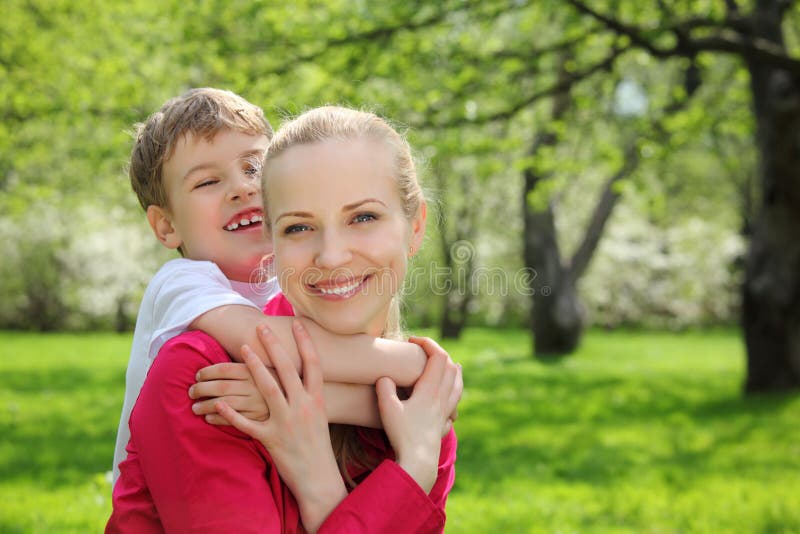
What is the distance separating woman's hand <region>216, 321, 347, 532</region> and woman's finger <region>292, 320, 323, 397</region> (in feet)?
0.08

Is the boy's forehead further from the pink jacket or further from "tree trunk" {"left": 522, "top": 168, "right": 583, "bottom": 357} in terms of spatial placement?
"tree trunk" {"left": 522, "top": 168, "right": 583, "bottom": 357}

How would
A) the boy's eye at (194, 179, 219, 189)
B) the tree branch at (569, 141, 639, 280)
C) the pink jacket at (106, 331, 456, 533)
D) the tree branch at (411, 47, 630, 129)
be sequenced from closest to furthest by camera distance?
the pink jacket at (106, 331, 456, 533), the boy's eye at (194, 179, 219, 189), the tree branch at (411, 47, 630, 129), the tree branch at (569, 141, 639, 280)

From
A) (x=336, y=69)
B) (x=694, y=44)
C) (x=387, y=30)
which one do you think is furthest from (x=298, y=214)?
(x=694, y=44)

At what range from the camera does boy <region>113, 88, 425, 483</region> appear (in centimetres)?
202

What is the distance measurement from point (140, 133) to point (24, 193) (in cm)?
1173

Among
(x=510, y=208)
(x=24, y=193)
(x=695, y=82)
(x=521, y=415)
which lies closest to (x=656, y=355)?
(x=510, y=208)

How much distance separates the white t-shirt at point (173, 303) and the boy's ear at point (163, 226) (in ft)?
0.35

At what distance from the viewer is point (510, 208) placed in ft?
76.7

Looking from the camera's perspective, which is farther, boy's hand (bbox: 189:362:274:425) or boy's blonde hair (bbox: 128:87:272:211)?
boy's blonde hair (bbox: 128:87:272:211)

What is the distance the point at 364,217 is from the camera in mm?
1965

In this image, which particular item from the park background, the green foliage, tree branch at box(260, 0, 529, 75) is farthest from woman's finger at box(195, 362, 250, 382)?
tree branch at box(260, 0, 529, 75)

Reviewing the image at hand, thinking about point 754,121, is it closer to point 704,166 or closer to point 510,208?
point 510,208

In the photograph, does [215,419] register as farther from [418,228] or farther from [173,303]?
[418,228]

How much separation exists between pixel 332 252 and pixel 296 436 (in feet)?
1.44
